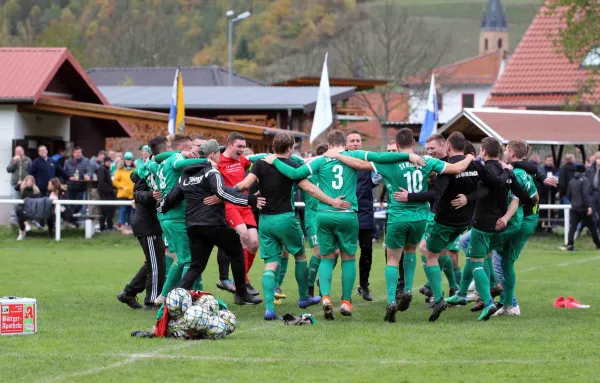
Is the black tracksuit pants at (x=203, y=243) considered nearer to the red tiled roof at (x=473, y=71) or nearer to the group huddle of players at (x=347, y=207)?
the group huddle of players at (x=347, y=207)

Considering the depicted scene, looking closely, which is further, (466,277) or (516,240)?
(466,277)

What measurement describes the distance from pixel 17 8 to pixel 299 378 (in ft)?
343

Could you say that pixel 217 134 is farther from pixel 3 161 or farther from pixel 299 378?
pixel 299 378

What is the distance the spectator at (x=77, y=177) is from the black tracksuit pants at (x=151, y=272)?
13204mm

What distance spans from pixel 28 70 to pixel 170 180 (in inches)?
681

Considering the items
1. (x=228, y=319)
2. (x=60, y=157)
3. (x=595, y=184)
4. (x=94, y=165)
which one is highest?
(x=60, y=157)

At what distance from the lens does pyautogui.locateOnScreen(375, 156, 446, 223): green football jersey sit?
37.1 ft

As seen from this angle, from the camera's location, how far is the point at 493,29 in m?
147

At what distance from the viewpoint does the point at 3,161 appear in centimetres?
2744

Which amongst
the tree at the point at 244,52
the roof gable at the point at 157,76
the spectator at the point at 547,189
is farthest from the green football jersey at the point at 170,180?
the tree at the point at 244,52

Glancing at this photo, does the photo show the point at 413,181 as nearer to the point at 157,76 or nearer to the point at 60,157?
the point at 60,157

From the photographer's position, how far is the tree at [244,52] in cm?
11084

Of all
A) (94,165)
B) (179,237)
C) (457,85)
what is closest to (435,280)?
(179,237)

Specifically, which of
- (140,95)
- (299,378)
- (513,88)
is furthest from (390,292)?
(513,88)
